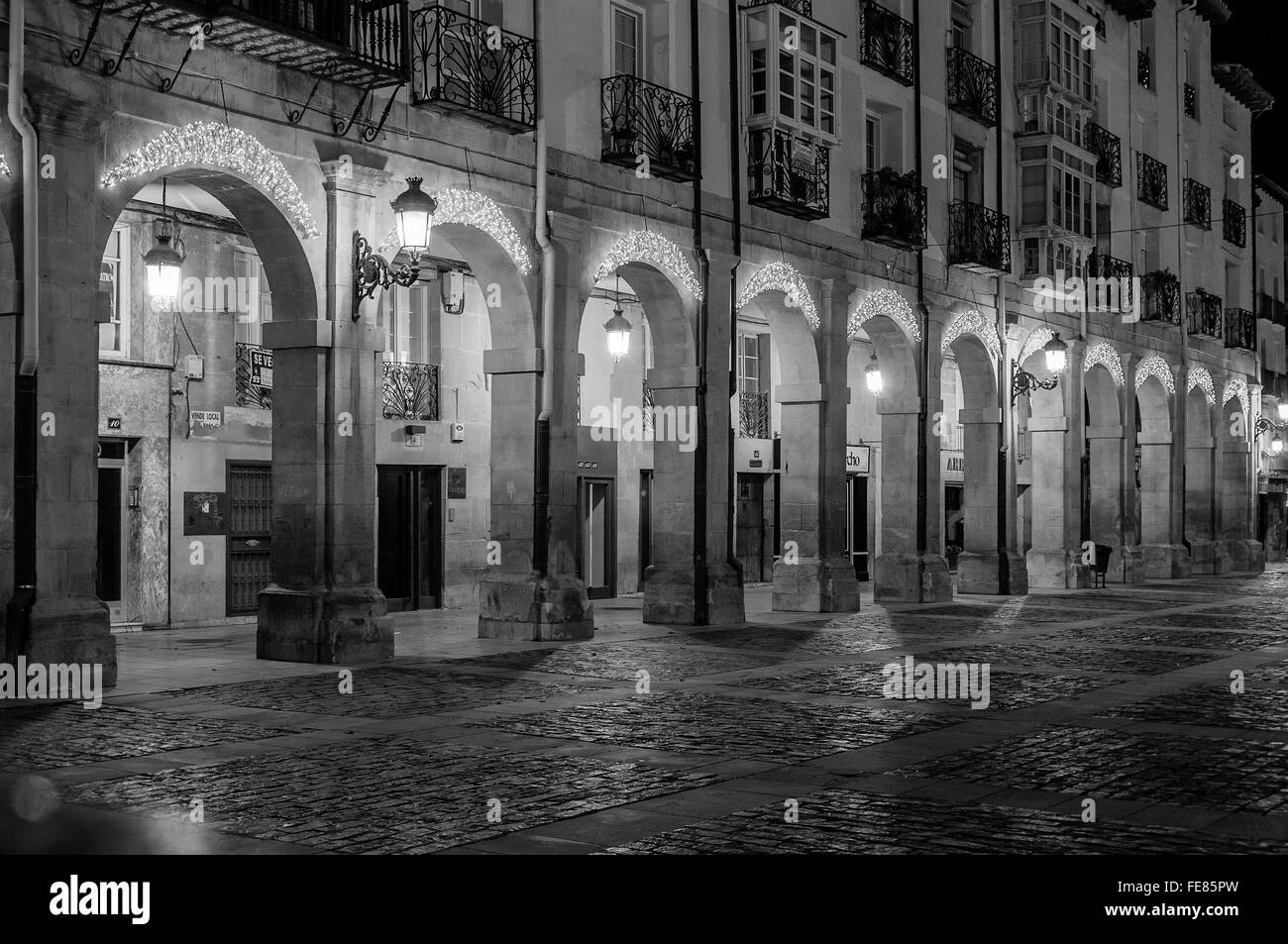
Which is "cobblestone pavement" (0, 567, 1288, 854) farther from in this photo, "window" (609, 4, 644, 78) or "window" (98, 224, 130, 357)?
"window" (609, 4, 644, 78)

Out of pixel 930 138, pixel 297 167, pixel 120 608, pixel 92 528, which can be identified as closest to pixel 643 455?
pixel 930 138

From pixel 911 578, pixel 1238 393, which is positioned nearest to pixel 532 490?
pixel 911 578

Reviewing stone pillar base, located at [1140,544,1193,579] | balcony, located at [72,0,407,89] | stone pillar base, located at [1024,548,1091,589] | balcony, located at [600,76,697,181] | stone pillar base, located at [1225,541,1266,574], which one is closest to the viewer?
balcony, located at [72,0,407,89]

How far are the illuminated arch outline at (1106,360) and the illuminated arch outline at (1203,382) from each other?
4.51m

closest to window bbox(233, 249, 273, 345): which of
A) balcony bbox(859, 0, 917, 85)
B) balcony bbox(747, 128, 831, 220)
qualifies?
balcony bbox(747, 128, 831, 220)

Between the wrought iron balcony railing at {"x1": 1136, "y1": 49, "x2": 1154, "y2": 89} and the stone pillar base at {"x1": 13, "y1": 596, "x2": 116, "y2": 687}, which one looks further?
the wrought iron balcony railing at {"x1": 1136, "y1": 49, "x2": 1154, "y2": 89}

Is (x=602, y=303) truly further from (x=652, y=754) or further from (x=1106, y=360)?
(x=652, y=754)

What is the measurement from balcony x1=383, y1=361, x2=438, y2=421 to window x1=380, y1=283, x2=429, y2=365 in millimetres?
173

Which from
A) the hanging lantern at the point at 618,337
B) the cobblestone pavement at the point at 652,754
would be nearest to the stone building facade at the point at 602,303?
the hanging lantern at the point at 618,337

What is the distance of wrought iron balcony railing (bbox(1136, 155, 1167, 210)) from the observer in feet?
111

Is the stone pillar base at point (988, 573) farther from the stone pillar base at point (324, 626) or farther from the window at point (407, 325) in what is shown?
the stone pillar base at point (324, 626)

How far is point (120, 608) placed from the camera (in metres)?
18.0

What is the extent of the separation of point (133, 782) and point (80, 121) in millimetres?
6441
